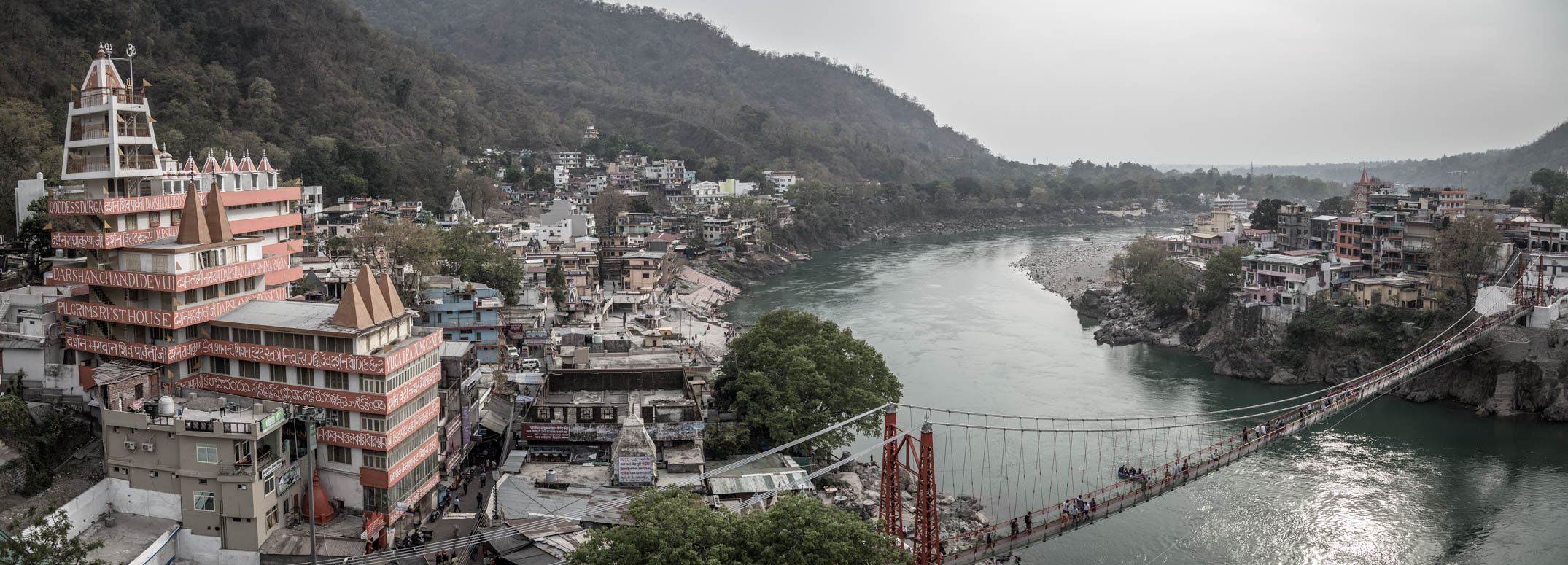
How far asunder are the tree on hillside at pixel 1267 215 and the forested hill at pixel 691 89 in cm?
3242

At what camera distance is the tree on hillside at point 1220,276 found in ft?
89.2

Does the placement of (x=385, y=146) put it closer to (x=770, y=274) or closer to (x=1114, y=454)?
(x=770, y=274)

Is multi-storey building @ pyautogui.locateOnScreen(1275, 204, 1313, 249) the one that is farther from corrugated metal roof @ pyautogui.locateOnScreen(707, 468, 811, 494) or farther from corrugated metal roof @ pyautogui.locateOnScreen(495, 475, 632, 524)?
corrugated metal roof @ pyautogui.locateOnScreen(495, 475, 632, 524)

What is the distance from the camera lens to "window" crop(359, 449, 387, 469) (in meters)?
11.4

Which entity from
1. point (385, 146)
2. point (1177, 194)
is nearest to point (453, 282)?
point (385, 146)

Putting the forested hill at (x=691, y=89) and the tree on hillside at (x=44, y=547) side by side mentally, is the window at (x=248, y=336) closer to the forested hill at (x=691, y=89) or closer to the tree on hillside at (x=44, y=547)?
the tree on hillside at (x=44, y=547)

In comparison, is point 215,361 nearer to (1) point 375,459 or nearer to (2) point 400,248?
(1) point 375,459

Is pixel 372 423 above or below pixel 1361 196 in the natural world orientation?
below

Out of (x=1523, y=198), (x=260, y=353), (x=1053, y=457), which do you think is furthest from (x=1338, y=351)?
(x=260, y=353)

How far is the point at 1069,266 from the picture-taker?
43.5 metres

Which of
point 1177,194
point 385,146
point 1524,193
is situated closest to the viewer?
point 1524,193

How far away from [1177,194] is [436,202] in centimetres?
5529

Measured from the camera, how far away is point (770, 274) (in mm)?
41625

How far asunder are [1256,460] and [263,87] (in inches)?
1329
